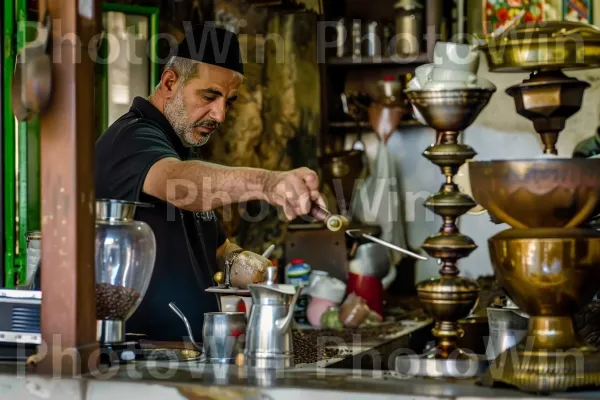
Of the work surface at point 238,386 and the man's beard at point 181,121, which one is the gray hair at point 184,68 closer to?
the man's beard at point 181,121

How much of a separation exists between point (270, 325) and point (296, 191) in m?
0.31

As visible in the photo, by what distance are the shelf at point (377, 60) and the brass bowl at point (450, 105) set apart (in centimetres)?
350

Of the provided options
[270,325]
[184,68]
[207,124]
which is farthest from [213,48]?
[270,325]

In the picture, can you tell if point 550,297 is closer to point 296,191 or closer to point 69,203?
point 296,191

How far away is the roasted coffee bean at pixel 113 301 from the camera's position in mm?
2023

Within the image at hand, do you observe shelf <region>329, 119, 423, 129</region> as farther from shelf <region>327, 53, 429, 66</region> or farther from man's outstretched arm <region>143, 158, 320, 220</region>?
man's outstretched arm <region>143, 158, 320, 220</region>

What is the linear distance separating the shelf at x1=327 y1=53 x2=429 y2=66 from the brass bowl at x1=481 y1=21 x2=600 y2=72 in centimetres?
356

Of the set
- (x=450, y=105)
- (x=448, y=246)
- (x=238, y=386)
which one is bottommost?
(x=238, y=386)

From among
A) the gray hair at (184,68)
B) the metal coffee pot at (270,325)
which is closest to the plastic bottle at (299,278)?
the gray hair at (184,68)

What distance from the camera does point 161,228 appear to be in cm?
297

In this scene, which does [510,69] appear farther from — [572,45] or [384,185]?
Result: [384,185]

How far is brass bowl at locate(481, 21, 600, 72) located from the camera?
1.72 meters

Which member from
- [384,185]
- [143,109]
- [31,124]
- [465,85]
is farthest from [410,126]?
[465,85]

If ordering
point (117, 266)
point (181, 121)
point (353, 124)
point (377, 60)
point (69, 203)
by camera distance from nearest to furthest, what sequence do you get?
point (69, 203)
point (117, 266)
point (181, 121)
point (377, 60)
point (353, 124)
